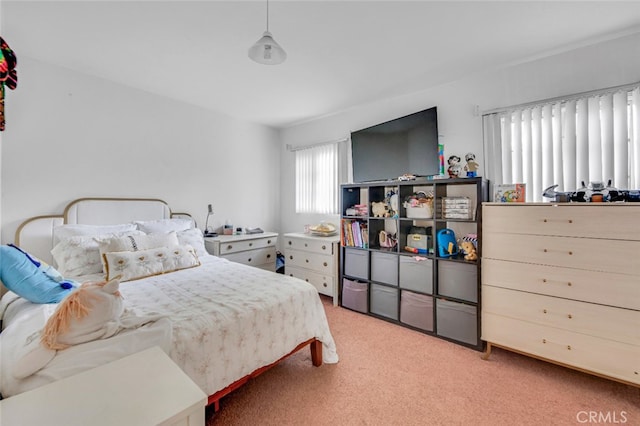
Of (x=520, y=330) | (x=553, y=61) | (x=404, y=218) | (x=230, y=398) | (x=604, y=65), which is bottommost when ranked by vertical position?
(x=230, y=398)

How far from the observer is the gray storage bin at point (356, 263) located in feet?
9.99

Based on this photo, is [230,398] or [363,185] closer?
[230,398]

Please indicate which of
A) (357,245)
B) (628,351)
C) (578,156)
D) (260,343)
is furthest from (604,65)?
(260,343)

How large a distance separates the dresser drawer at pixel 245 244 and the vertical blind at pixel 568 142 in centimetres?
281

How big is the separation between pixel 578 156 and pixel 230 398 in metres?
3.21

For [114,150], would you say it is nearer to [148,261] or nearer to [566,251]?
[148,261]

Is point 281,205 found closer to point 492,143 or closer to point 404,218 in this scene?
point 404,218

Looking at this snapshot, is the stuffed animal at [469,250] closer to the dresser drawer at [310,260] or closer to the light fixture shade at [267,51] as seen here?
the dresser drawer at [310,260]

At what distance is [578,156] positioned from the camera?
2219mm

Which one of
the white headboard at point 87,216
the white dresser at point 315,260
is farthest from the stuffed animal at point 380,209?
the white headboard at point 87,216

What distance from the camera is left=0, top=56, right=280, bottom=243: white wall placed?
240 cm

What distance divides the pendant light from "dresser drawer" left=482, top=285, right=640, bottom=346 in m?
2.35

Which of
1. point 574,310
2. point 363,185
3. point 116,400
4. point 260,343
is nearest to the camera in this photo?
point 116,400

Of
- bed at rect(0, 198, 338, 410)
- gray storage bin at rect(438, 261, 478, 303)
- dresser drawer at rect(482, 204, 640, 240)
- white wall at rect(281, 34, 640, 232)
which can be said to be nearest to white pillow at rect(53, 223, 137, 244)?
bed at rect(0, 198, 338, 410)
